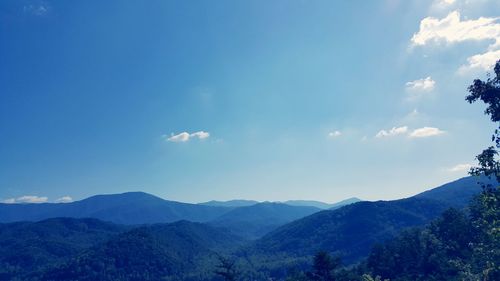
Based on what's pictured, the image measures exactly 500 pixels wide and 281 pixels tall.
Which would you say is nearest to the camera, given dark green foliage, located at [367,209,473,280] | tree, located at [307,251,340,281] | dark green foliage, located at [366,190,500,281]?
tree, located at [307,251,340,281]

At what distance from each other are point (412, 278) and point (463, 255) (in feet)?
43.8

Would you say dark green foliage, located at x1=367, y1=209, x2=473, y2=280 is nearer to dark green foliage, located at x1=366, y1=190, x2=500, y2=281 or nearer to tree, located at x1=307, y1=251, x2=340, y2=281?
dark green foliage, located at x1=366, y1=190, x2=500, y2=281

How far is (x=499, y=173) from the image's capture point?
24.6 m

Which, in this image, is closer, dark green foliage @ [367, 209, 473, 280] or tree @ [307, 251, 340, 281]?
tree @ [307, 251, 340, 281]

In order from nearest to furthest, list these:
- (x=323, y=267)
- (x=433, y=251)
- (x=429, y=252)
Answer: (x=323, y=267)
(x=433, y=251)
(x=429, y=252)

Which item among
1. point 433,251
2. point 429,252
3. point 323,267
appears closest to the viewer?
point 323,267

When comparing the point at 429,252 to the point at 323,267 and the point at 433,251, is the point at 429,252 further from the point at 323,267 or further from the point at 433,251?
the point at 323,267

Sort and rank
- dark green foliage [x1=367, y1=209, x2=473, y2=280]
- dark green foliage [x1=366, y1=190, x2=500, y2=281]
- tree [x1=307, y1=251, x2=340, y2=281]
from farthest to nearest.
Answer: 1. dark green foliage [x1=367, y1=209, x2=473, y2=280]
2. dark green foliage [x1=366, y1=190, x2=500, y2=281]
3. tree [x1=307, y1=251, x2=340, y2=281]

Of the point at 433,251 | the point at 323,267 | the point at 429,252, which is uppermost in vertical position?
the point at 323,267

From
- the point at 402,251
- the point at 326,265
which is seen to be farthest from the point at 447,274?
the point at 326,265

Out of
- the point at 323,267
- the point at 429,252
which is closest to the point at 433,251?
the point at 429,252

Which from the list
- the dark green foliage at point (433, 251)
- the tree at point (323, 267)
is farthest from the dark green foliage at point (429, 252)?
the tree at point (323, 267)

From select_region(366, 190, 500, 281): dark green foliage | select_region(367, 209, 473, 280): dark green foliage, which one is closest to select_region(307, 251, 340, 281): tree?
select_region(366, 190, 500, 281): dark green foliage

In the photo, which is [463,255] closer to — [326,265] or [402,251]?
[402,251]
